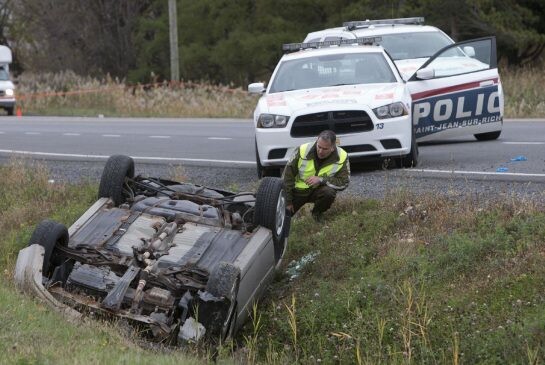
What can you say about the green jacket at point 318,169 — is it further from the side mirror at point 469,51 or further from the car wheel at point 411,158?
the side mirror at point 469,51

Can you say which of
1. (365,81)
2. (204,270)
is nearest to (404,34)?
(365,81)

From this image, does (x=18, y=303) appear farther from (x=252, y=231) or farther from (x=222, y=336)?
(x=252, y=231)

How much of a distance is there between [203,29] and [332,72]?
119 feet

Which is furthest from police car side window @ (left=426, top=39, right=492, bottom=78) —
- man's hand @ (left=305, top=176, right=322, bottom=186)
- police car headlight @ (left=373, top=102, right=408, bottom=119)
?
man's hand @ (left=305, top=176, right=322, bottom=186)

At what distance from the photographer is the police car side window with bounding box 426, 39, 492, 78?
13.9 m

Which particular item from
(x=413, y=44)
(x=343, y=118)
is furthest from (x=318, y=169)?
(x=413, y=44)

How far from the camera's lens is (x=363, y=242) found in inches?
393

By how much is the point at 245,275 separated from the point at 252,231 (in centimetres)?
86

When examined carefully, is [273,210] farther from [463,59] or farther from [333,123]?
[463,59]

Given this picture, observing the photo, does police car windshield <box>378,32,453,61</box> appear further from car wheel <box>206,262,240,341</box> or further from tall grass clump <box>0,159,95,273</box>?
car wheel <box>206,262,240,341</box>

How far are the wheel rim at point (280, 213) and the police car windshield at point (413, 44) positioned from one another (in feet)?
23.3

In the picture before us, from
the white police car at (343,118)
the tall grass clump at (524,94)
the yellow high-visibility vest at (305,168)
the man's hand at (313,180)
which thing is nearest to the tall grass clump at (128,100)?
the tall grass clump at (524,94)

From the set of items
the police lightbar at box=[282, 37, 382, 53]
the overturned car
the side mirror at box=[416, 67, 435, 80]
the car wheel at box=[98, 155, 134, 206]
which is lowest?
the overturned car

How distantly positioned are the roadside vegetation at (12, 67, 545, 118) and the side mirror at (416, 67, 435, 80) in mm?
8751
